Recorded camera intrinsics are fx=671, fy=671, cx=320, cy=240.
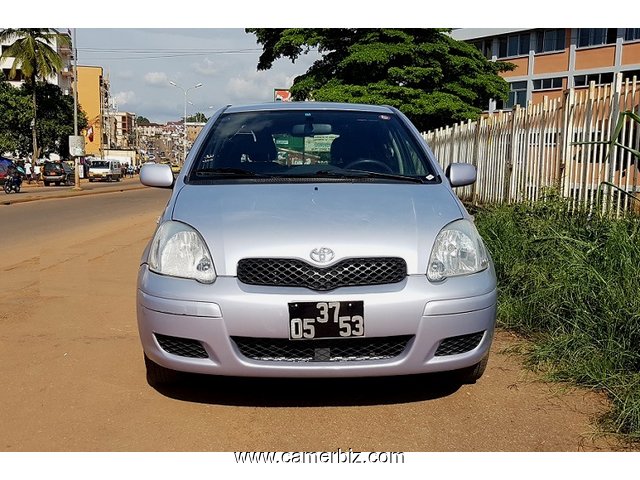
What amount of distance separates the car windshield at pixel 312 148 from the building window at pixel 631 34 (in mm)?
34259

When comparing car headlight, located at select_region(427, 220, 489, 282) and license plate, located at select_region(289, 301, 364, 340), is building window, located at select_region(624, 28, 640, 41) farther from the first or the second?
license plate, located at select_region(289, 301, 364, 340)

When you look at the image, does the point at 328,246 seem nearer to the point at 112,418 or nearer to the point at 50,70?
the point at 112,418

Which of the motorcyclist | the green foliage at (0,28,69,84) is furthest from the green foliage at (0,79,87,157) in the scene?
the motorcyclist

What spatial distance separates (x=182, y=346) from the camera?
3195 millimetres

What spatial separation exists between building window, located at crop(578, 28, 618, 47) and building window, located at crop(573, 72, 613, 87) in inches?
64.1

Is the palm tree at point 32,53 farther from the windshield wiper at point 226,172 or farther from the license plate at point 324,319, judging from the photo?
the license plate at point 324,319

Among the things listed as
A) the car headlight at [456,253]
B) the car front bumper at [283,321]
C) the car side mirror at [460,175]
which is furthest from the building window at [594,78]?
the car front bumper at [283,321]

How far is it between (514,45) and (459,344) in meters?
42.6

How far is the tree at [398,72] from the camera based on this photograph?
76.4 feet

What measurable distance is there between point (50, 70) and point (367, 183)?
135 ft

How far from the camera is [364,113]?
4703 mm

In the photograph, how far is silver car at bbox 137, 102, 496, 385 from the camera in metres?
3.03

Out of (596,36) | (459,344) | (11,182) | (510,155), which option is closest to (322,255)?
(459,344)

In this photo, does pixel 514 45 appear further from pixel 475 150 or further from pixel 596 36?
pixel 475 150
